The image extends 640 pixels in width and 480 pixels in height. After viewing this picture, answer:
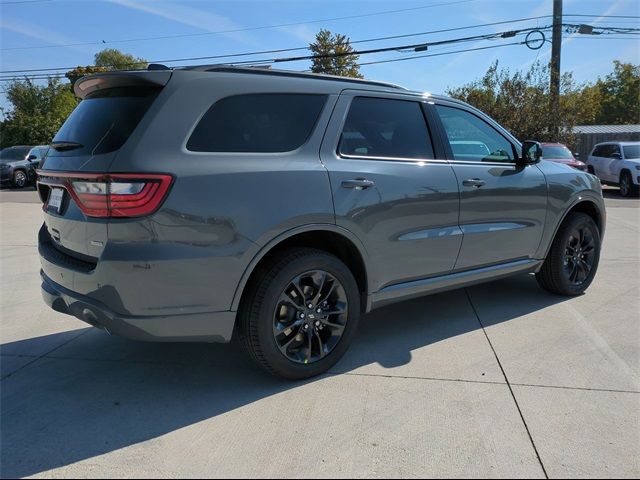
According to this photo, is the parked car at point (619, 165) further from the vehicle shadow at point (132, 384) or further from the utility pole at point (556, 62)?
the vehicle shadow at point (132, 384)

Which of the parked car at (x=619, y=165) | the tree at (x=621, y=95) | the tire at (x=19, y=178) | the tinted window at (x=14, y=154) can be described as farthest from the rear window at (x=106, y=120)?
the tree at (x=621, y=95)

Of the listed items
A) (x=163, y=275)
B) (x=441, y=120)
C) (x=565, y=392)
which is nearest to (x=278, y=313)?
(x=163, y=275)

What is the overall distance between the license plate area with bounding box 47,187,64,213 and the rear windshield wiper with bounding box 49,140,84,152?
252 mm

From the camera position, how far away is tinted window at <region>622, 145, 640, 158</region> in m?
18.1

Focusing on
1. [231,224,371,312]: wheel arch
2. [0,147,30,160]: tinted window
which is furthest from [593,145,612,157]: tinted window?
[0,147,30,160]: tinted window

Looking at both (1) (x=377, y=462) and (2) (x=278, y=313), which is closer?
(1) (x=377, y=462)

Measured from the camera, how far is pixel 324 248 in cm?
355

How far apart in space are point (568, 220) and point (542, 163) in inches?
25.9

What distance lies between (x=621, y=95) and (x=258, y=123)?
68674mm

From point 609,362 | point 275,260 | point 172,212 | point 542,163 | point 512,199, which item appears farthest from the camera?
point 542,163

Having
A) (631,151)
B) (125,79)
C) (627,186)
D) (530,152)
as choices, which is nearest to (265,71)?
(125,79)

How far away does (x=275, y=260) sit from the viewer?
125 inches

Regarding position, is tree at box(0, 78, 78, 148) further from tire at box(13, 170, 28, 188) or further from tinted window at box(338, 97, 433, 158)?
tinted window at box(338, 97, 433, 158)

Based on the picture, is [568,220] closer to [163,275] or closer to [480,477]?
[480,477]
